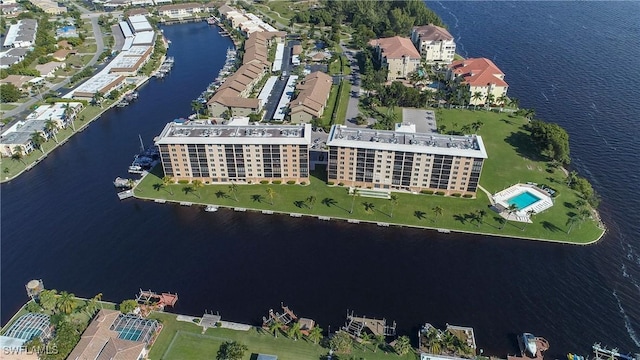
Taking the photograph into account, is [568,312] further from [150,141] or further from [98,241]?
[150,141]

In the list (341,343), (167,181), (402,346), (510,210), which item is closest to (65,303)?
(167,181)

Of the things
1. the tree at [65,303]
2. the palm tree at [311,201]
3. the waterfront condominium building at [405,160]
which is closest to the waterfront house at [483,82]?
the waterfront condominium building at [405,160]

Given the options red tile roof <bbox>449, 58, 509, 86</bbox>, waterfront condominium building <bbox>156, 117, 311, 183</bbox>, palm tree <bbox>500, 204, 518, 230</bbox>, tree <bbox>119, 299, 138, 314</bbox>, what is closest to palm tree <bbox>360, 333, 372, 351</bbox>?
tree <bbox>119, 299, 138, 314</bbox>

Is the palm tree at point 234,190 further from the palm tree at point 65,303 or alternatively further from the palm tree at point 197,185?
the palm tree at point 65,303

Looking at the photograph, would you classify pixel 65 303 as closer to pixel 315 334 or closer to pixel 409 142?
pixel 315 334

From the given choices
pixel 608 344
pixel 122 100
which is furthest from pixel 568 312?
pixel 122 100

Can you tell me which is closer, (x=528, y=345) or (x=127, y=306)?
(x=528, y=345)
